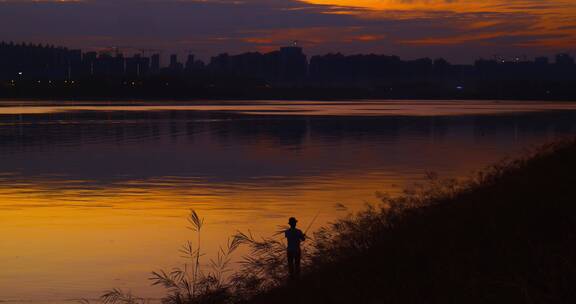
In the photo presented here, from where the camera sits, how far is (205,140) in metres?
61.6

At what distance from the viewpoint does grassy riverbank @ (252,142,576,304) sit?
34.3ft

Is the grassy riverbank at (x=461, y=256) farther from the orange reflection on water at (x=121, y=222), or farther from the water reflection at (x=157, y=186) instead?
the water reflection at (x=157, y=186)

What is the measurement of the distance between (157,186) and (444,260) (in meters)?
21.4

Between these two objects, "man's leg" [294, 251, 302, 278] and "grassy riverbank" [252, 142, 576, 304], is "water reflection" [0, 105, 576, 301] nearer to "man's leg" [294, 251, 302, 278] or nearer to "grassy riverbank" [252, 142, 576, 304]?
"man's leg" [294, 251, 302, 278]

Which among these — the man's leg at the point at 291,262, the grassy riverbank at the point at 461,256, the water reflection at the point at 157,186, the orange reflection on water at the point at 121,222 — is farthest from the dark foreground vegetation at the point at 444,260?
the water reflection at the point at 157,186

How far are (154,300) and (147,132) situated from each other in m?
55.5

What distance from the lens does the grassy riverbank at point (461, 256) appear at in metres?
10.4

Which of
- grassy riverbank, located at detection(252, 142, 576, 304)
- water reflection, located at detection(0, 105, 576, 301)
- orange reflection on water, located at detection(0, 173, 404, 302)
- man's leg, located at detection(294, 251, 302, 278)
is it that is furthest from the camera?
water reflection, located at detection(0, 105, 576, 301)

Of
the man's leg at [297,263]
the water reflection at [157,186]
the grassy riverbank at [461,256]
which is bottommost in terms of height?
the water reflection at [157,186]

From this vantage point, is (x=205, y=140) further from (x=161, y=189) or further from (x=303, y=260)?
(x=303, y=260)

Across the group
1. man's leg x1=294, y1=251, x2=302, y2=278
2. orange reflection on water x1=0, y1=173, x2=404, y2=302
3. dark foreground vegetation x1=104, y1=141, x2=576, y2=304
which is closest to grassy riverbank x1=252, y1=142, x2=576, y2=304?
dark foreground vegetation x1=104, y1=141, x2=576, y2=304

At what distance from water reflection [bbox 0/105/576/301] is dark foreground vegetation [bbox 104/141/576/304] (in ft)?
8.91

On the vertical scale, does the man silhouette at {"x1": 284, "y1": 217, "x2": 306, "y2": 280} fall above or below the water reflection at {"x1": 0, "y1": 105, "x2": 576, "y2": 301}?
above

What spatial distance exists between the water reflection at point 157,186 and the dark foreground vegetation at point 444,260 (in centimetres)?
272
